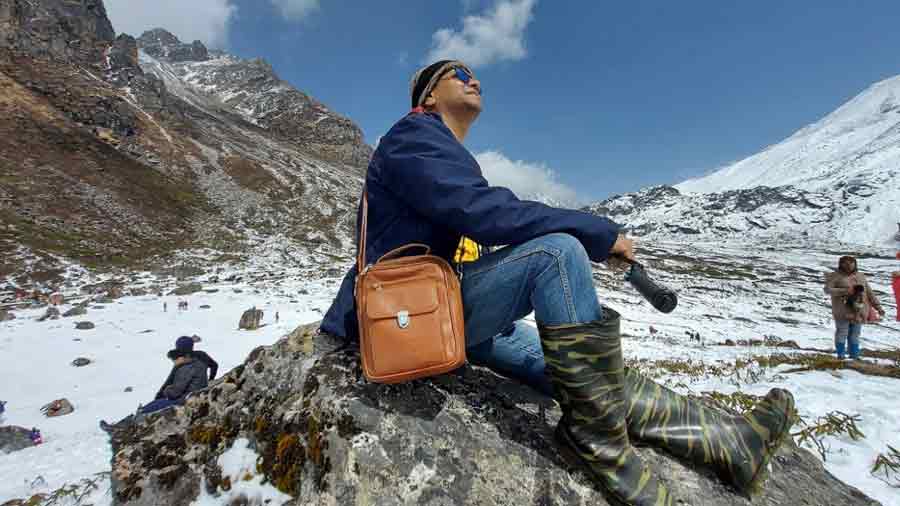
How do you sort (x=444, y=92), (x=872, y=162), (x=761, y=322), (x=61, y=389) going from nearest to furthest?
(x=444, y=92)
(x=61, y=389)
(x=761, y=322)
(x=872, y=162)

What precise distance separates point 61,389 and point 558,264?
38.2 ft

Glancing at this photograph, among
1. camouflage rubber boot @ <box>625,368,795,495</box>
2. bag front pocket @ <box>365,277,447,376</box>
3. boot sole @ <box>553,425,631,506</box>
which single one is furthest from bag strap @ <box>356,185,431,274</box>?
camouflage rubber boot @ <box>625,368,795,495</box>

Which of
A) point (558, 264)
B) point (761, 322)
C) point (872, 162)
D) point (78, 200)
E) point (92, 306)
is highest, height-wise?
point (872, 162)

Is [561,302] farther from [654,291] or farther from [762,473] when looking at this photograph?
[762,473]

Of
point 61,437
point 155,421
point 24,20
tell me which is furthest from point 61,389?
point 24,20

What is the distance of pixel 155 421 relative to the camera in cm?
279

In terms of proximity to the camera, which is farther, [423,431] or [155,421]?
[155,421]

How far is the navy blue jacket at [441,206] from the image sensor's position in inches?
80.9

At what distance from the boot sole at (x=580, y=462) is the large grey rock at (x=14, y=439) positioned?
8108 millimetres

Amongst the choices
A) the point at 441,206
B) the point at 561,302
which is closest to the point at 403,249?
the point at 441,206

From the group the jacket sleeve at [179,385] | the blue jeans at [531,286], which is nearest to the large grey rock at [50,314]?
the jacket sleeve at [179,385]

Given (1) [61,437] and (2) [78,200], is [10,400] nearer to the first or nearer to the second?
(1) [61,437]

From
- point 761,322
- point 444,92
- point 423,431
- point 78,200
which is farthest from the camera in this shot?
point 78,200

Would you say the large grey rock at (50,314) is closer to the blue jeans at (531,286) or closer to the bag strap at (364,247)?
the bag strap at (364,247)
